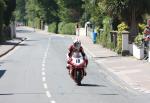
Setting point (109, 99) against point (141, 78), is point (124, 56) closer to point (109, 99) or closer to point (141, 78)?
point (141, 78)

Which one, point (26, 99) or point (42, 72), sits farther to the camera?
point (42, 72)

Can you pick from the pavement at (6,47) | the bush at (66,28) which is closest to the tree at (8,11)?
the pavement at (6,47)

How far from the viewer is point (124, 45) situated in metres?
36.8

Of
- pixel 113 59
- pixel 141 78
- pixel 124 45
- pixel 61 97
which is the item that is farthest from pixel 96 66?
pixel 61 97

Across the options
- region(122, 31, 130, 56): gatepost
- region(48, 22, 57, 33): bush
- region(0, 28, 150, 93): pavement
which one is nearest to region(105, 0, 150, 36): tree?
region(122, 31, 130, 56): gatepost

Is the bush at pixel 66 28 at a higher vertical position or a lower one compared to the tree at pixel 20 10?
lower

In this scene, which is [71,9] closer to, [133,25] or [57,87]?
[133,25]

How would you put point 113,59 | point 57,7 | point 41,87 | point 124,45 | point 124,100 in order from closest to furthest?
point 124,100 < point 41,87 < point 113,59 < point 124,45 < point 57,7

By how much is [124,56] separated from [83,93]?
17750 mm

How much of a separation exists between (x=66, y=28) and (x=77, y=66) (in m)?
72.0

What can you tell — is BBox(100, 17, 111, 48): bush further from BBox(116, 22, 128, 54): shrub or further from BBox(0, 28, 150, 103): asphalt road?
BBox(0, 28, 150, 103): asphalt road

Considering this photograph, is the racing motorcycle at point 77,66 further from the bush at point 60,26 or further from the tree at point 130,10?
the bush at point 60,26

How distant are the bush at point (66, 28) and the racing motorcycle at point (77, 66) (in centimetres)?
6735

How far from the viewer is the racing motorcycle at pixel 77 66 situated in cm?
2128
